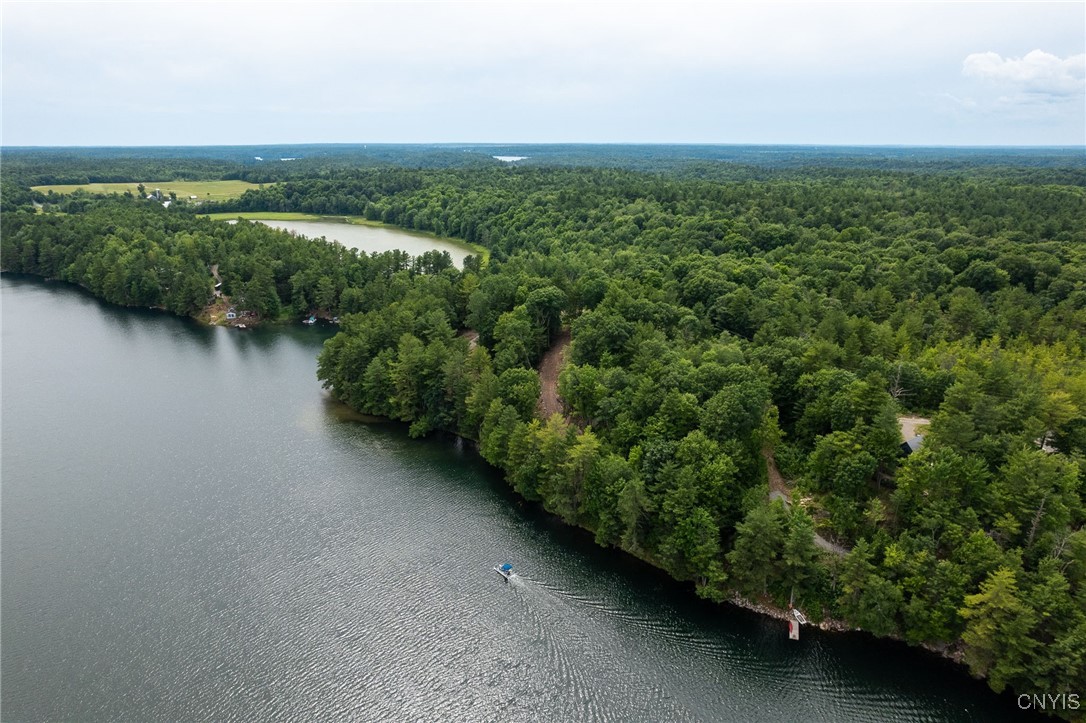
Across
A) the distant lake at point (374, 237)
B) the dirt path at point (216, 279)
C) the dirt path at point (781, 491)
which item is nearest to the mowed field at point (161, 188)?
the distant lake at point (374, 237)

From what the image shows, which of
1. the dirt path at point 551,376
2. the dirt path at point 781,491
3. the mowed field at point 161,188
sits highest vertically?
the mowed field at point 161,188

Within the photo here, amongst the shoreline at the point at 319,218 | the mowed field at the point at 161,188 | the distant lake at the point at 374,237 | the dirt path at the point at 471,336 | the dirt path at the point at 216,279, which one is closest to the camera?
the dirt path at the point at 471,336

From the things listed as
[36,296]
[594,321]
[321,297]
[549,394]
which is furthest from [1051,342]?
[36,296]

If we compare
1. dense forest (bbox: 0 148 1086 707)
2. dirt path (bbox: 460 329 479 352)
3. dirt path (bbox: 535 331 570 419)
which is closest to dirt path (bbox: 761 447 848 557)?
dense forest (bbox: 0 148 1086 707)

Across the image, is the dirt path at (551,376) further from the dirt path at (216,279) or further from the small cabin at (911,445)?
the dirt path at (216,279)

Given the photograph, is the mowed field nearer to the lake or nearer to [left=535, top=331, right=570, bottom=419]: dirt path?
the lake

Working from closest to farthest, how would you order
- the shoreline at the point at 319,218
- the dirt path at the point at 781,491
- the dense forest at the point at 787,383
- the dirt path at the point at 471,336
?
the dense forest at the point at 787,383, the dirt path at the point at 781,491, the dirt path at the point at 471,336, the shoreline at the point at 319,218
